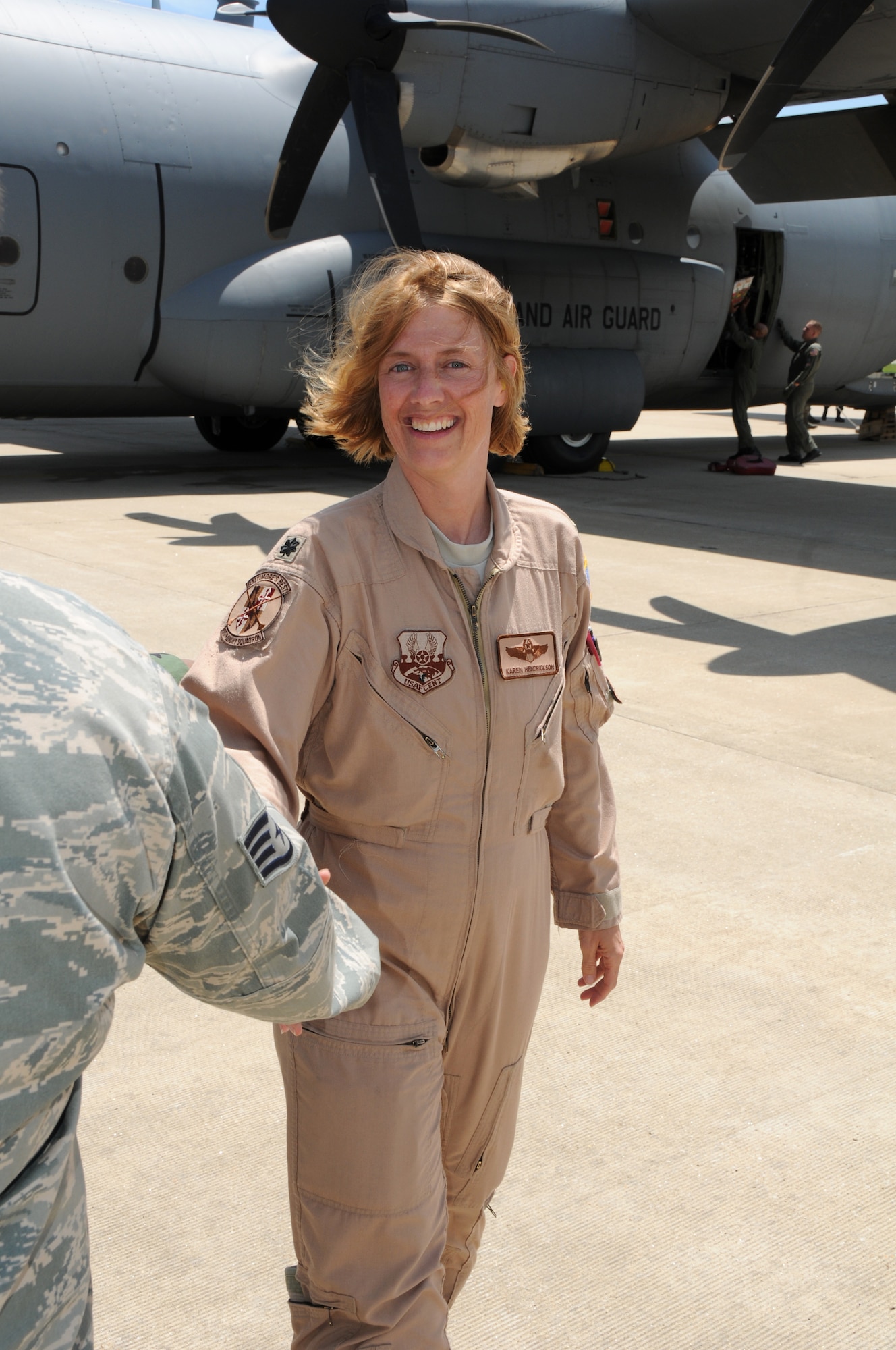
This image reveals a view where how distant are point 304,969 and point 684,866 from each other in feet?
9.89

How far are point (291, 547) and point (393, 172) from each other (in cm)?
828

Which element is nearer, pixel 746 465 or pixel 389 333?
pixel 389 333

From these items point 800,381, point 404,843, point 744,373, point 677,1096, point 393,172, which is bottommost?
point 677,1096

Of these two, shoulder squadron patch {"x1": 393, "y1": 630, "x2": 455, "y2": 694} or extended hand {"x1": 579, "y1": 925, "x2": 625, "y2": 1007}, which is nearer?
shoulder squadron patch {"x1": 393, "y1": 630, "x2": 455, "y2": 694}

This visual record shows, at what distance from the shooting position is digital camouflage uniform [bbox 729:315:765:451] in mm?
14273

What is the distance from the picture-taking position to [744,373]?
569 inches

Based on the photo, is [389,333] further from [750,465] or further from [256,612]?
[750,465]

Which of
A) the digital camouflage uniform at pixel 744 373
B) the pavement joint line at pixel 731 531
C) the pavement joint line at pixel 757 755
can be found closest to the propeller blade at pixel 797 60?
the pavement joint line at pixel 731 531

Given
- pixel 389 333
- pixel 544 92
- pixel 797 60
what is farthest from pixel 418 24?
pixel 389 333

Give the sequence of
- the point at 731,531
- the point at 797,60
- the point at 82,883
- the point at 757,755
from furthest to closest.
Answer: the point at 731,531, the point at 797,60, the point at 757,755, the point at 82,883

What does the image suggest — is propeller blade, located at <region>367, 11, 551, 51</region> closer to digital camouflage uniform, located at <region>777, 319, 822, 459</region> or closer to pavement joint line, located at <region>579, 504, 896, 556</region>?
pavement joint line, located at <region>579, 504, 896, 556</region>

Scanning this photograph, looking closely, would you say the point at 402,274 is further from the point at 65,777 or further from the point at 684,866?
the point at 684,866

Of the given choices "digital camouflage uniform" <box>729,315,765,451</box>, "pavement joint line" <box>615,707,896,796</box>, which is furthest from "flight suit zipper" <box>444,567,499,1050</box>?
"digital camouflage uniform" <box>729,315,765,451</box>

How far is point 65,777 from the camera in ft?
3.00
